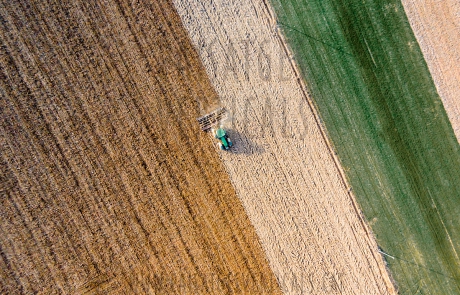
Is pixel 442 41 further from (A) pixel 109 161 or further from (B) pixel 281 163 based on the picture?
(A) pixel 109 161

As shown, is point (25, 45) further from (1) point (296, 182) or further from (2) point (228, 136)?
(1) point (296, 182)

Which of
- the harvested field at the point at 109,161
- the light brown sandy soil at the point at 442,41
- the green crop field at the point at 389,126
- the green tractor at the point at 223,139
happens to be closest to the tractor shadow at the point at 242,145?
the green tractor at the point at 223,139

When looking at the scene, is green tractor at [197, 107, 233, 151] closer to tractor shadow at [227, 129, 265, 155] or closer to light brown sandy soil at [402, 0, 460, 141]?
tractor shadow at [227, 129, 265, 155]

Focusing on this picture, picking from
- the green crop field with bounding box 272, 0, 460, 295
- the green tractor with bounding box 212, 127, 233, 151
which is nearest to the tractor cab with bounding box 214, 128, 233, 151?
the green tractor with bounding box 212, 127, 233, 151

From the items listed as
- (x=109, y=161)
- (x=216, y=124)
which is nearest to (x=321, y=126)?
(x=216, y=124)

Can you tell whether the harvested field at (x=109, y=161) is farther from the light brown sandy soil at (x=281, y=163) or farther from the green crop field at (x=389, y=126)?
the green crop field at (x=389, y=126)

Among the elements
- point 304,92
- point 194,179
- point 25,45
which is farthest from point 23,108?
point 304,92
